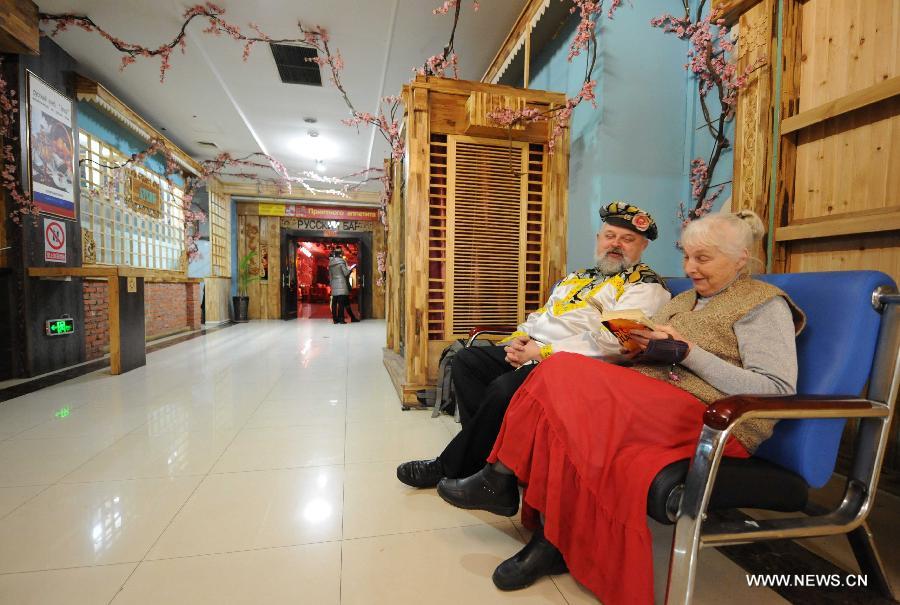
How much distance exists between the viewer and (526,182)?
297 centimetres

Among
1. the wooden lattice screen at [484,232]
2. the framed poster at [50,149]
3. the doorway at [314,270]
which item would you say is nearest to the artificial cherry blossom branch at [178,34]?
the framed poster at [50,149]

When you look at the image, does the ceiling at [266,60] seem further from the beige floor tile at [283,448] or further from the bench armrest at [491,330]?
the beige floor tile at [283,448]

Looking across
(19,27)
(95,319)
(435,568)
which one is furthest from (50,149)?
(435,568)

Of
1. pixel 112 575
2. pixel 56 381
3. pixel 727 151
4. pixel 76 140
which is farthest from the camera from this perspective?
pixel 76 140

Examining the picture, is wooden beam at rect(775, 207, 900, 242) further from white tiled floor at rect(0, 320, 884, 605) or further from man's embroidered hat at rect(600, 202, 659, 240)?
white tiled floor at rect(0, 320, 884, 605)

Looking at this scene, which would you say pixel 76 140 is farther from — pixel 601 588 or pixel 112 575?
pixel 601 588

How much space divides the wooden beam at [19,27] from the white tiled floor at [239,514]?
2.88m

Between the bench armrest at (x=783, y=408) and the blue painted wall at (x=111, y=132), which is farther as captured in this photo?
the blue painted wall at (x=111, y=132)

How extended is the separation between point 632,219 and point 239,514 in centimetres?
198

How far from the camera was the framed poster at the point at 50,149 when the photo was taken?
3.62 meters

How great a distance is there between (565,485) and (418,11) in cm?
392

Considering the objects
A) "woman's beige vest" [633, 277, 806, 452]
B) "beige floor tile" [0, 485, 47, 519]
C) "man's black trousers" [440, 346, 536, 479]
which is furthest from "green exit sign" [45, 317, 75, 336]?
"woman's beige vest" [633, 277, 806, 452]

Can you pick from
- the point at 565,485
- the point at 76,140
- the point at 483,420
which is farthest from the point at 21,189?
the point at 565,485

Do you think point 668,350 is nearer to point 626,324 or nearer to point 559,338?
point 626,324
